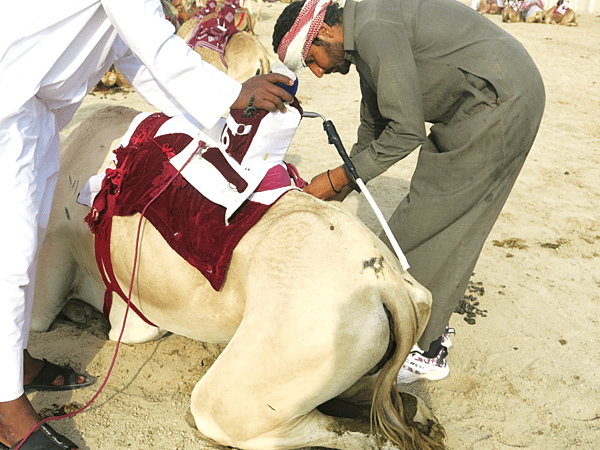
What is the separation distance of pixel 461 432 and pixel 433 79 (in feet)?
5.37

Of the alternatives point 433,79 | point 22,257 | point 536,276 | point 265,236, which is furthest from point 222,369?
point 536,276

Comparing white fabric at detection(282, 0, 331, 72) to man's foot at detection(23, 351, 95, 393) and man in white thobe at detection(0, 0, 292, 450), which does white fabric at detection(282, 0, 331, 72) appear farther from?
man's foot at detection(23, 351, 95, 393)

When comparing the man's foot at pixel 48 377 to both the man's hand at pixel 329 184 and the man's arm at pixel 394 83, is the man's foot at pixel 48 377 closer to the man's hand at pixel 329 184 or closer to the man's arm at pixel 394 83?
the man's hand at pixel 329 184

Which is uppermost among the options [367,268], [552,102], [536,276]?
[367,268]

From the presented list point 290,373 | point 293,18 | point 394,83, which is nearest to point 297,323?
point 290,373

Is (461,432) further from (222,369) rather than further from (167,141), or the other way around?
(167,141)

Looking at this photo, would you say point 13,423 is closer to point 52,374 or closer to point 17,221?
point 52,374

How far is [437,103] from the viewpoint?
2984 millimetres

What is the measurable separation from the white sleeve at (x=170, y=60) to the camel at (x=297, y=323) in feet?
1.58

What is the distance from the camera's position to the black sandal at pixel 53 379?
279cm

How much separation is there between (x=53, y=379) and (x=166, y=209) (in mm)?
984

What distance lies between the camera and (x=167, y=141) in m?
2.77

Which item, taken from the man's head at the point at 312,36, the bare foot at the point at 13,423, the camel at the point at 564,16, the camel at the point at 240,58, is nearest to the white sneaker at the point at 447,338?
the man's head at the point at 312,36

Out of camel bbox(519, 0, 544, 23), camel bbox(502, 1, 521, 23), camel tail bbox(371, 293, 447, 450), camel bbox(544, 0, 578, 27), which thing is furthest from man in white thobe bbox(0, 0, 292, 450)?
camel bbox(519, 0, 544, 23)
